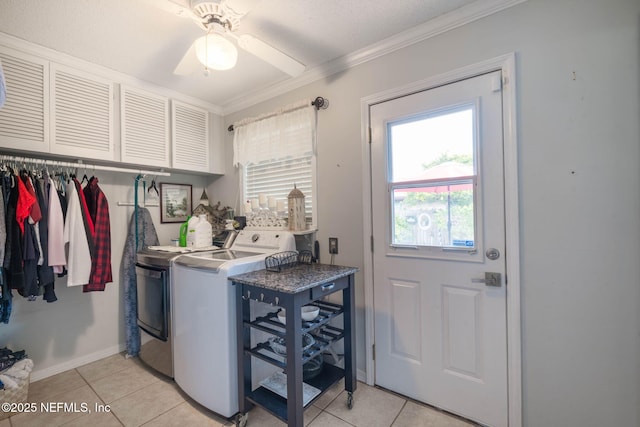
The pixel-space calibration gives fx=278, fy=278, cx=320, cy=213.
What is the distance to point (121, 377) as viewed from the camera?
7.10ft

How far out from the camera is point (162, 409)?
1.80 meters

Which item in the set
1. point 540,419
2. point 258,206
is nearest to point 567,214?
point 540,419

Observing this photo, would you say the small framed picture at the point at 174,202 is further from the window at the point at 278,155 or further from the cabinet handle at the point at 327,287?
the cabinet handle at the point at 327,287

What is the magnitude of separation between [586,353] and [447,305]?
0.63 metres

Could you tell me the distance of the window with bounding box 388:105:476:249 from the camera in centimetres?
165

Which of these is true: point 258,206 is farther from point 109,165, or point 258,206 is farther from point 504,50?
point 504,50

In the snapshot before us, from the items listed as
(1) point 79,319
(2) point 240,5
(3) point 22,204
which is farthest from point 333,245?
(1) point 79,319

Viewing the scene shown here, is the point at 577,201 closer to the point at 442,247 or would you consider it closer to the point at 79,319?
the point at 442,247

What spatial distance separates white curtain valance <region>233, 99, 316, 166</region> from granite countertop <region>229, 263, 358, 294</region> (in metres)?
0.99

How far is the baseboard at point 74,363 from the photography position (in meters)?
Result: 2.15

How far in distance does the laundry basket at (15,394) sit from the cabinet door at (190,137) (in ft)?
6.05

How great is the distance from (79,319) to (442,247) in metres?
2.96

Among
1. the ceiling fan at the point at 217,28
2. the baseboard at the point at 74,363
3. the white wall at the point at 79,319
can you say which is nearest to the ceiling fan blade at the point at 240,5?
the ceiling fan at the point at 217,28

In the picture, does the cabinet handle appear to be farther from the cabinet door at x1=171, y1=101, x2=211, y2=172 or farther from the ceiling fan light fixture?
the cabinet door at x1=171, y1=101, x2=211, y2=172
